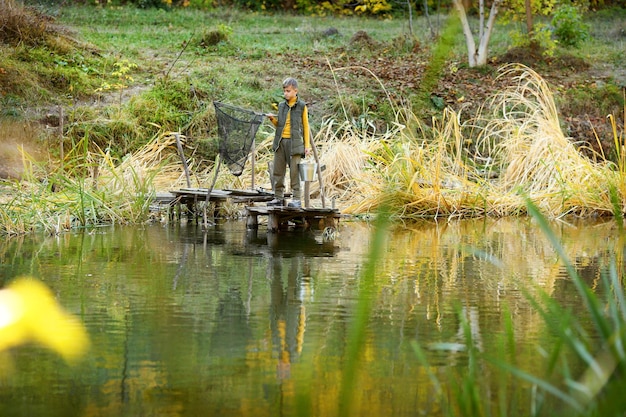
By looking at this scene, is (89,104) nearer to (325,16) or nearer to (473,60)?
(473,60)

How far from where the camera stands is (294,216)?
12172mm

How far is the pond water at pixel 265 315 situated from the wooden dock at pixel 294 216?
0.84ft

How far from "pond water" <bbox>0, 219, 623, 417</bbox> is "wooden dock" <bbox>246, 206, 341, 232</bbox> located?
0.26 meters

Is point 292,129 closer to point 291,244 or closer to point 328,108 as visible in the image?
point 291,244

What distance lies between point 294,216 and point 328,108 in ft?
25.1

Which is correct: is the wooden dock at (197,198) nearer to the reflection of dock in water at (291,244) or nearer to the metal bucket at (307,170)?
the reflection of dock in water at (291,244)

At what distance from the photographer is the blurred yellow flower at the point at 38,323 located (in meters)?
5.75

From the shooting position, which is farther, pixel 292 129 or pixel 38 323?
pixel 292 129

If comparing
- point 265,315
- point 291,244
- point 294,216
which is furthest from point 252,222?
point 265,315

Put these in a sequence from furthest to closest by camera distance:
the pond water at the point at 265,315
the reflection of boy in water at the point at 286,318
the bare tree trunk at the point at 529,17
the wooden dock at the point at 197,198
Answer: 1. the bare tree trunk at the point at 529,17
2. the wooden dock at the point at 197,198
3. the reflection of boy in water at the point at 286,318
4. the pond water at the point at 265,315

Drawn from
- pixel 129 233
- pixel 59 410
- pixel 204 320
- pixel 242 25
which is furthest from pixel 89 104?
pixel 59 410

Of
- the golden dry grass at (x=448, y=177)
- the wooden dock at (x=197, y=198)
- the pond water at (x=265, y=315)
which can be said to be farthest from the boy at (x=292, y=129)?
the golden dry grass at (x=448, y=177)

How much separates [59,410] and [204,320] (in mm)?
2088

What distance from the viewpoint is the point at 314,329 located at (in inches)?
244
